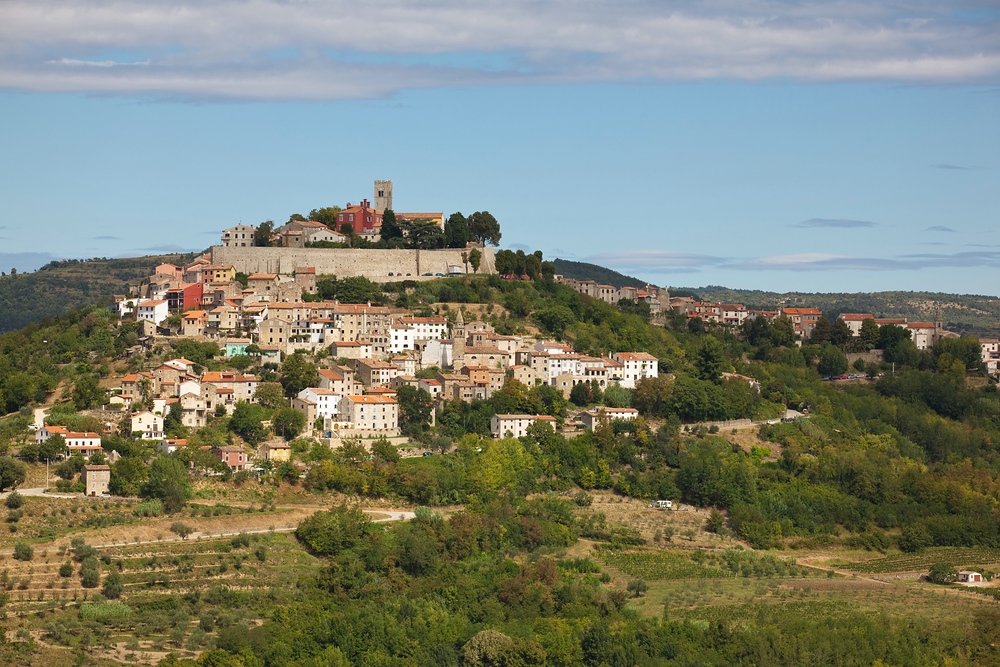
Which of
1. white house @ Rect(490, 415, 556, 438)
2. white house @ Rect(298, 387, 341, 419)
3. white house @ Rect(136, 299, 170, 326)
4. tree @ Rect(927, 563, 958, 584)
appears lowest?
tree @ Rect(927, 563, 958, 584)

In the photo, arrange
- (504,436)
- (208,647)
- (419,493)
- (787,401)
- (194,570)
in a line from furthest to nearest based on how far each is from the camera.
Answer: (787,401) < (504,436) < (419,493) < (194,570) < (208,647)

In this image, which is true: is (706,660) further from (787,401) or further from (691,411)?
(787,401)

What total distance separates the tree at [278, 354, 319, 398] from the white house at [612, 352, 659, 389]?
1319 centimetres

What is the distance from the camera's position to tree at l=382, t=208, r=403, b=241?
73625 mm

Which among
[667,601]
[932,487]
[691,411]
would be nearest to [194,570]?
[667,601]

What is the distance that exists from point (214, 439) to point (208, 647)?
1349 centimetres

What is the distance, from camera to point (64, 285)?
11900 cm

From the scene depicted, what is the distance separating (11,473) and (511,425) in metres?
17.8

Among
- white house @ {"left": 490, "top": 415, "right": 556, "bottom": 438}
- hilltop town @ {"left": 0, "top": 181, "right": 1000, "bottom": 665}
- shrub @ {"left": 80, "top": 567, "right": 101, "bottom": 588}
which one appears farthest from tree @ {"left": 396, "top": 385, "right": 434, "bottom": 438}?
shrub @ {"left": 80, "top": 567, "right": 101, "bottom": 588}

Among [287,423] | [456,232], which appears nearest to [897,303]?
[456,232]

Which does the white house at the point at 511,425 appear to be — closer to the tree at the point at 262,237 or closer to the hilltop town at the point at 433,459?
the hilltop town at the point at 433,459

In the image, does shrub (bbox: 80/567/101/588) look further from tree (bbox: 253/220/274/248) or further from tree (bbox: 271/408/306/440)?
tree (bbox: 253/220/274/248)

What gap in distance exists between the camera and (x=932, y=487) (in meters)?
60.6

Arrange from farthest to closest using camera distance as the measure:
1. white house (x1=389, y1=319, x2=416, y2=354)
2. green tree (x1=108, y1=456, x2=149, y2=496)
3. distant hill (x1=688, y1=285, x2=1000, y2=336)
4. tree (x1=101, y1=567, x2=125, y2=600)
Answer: distant hill (x1=688, y1=285, x2=1000, y2=336)
white house (x1=389, y1=319, x2=416, y2=354)
green tree (x1=108, y1=456, x2=149, y2=496)
tree (x1=101, y1=567, x2=125, y2=600)
